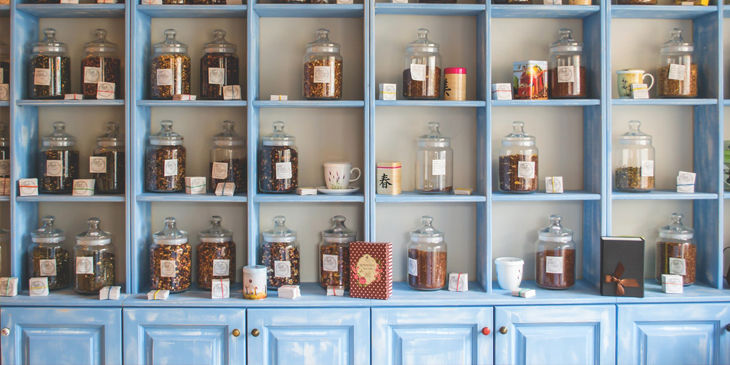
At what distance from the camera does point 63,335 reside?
8.13ft

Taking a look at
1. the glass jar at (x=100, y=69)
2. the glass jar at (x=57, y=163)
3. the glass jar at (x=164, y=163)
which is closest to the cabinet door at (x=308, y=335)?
the glass jar at (x=164, y=163)

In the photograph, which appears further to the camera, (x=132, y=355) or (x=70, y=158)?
(x=70, y=158)

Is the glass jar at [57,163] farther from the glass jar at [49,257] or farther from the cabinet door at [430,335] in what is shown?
the cabinet door at [430,335]

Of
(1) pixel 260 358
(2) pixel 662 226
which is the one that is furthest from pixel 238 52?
(2) pixel 662 226

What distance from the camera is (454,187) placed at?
2857 mm

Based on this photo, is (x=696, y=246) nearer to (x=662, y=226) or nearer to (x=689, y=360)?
(x=662, y=226)

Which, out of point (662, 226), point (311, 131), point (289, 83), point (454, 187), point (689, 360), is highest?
point (289, 83)

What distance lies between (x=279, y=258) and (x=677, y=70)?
2057 mm

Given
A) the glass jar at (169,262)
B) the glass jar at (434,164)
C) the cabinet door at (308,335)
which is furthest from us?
the glass jar at (434,164)

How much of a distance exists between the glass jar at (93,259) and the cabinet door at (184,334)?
227 mm

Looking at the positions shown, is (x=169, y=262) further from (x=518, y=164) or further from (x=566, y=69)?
(x=566, y=69)

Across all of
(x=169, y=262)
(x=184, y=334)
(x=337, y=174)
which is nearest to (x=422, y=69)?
(x=337, y=174)

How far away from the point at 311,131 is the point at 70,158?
3.76 ft

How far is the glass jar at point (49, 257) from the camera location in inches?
103
